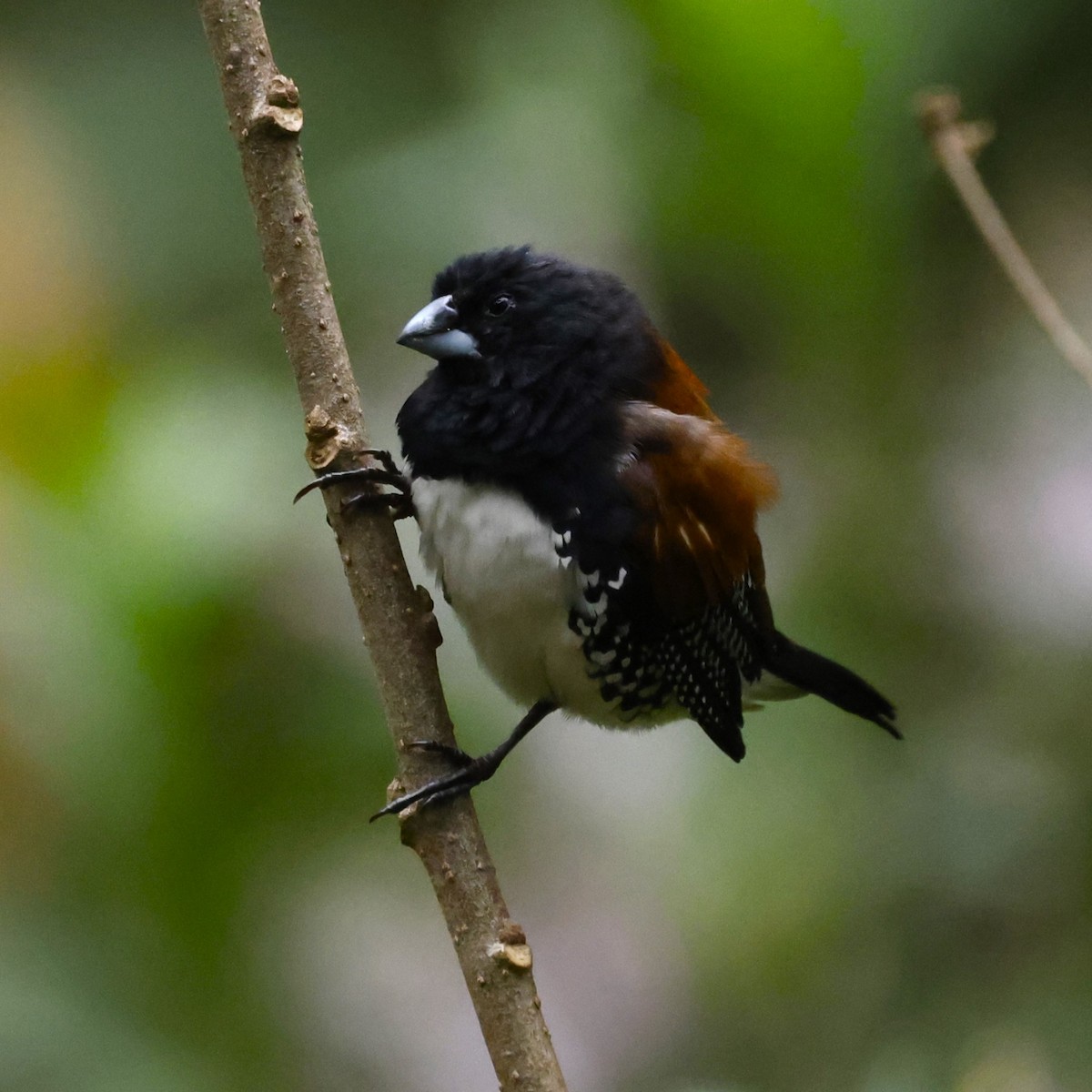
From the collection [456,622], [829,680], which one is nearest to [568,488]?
[456,622]

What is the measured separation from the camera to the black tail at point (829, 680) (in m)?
2.46

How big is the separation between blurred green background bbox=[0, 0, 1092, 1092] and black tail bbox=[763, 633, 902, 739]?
9 cm

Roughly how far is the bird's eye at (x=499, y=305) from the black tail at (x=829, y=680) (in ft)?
2.48

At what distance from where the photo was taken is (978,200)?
1.87 m

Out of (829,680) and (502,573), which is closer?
(502,573)

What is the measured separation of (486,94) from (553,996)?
1749 mm

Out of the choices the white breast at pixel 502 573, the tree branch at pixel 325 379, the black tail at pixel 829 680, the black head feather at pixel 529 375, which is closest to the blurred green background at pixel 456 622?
the black tail at pixel 829 680

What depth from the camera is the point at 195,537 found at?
2.10m

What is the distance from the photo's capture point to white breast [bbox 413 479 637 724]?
1931 millimetres

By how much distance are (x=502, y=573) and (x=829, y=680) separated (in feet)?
2.51

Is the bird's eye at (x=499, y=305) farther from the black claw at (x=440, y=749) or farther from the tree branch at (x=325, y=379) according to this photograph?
the black claw at (x=440, y=749)

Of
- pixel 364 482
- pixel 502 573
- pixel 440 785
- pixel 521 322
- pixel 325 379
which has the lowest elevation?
pixel 440 785

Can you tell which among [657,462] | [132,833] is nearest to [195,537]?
[132,833]

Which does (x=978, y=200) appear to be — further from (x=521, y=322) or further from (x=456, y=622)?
(x=456, y=622)
